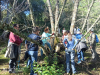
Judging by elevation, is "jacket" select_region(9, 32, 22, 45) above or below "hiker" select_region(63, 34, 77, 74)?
above

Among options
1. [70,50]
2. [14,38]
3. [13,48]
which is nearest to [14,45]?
[13,48]

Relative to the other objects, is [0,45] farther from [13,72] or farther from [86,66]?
[86,66]

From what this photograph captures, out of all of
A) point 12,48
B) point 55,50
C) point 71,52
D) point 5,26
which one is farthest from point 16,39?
point 55,50

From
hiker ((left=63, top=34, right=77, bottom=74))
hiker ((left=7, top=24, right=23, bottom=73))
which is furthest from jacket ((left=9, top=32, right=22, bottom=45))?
hiker ((left=63, top=34, right=77, bottom=74))

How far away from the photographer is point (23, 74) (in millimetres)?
3041

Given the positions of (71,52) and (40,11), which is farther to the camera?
(40,11)

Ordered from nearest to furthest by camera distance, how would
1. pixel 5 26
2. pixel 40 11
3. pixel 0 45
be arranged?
1. pixel 5 26
2. pixel 0 45
3. pixel 40 11

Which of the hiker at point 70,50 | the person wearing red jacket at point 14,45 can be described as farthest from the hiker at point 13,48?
the hiker at point 70,50

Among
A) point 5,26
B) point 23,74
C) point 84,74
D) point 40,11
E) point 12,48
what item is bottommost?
point 84,74

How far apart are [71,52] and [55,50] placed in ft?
6.58

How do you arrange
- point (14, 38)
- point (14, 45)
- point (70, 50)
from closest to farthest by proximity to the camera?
point (14, 38) < point (14, 45) < point (70, 50)

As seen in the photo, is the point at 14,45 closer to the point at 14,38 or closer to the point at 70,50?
the point at 14,38

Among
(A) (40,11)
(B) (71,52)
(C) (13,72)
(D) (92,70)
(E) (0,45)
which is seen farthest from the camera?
(A) (40,11)

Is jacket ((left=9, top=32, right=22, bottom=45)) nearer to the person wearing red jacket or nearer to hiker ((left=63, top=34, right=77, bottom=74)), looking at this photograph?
the person wearing red jacket
